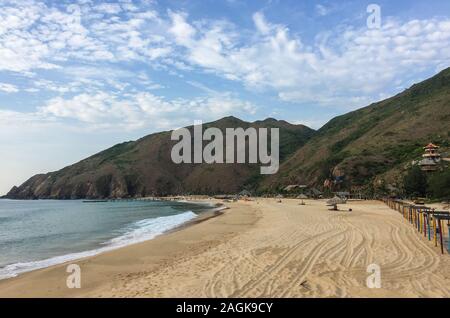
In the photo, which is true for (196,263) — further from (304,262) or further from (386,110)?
(386,110)

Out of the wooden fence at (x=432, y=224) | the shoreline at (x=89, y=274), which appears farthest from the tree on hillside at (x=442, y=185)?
the shoreline at (x=89, y=274)

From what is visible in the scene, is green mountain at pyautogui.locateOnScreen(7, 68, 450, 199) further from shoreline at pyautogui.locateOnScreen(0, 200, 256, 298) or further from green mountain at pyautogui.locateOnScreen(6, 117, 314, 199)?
shoreline at pyautogui.locateOnScreen(0, 200, 256, 298)

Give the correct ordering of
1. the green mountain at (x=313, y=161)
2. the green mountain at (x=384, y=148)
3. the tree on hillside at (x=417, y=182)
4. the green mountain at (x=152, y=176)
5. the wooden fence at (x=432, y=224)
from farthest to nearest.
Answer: the green mountain at (x=152, y=176) < the green mountain at (x=313, y=161) < the green mountain at (x=384, y=148) < the tree on hillside at (x=417, y=182) < the wooden fence at (x=432, y=224)

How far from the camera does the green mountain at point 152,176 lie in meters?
142

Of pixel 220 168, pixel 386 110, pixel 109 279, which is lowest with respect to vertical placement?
pixel 109 279

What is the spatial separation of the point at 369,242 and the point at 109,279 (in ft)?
30.2

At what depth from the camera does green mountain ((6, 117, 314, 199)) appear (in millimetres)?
141750

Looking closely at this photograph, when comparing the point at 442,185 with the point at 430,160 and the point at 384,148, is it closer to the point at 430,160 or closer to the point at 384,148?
the point at 430,160

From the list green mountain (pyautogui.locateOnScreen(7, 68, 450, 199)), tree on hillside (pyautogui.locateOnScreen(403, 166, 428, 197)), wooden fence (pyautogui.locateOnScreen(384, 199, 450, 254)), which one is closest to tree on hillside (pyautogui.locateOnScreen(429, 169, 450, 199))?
tree on hillside (pyautogui.locateOnScreen(403, 166, 428, 197))

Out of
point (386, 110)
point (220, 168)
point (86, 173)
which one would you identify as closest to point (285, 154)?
point (220, 168)

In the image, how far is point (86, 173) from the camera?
180 metres

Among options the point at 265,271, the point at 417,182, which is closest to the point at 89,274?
the point at 265,271

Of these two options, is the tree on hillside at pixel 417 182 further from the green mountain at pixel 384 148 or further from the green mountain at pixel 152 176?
the green mountain at pixel 152 176
